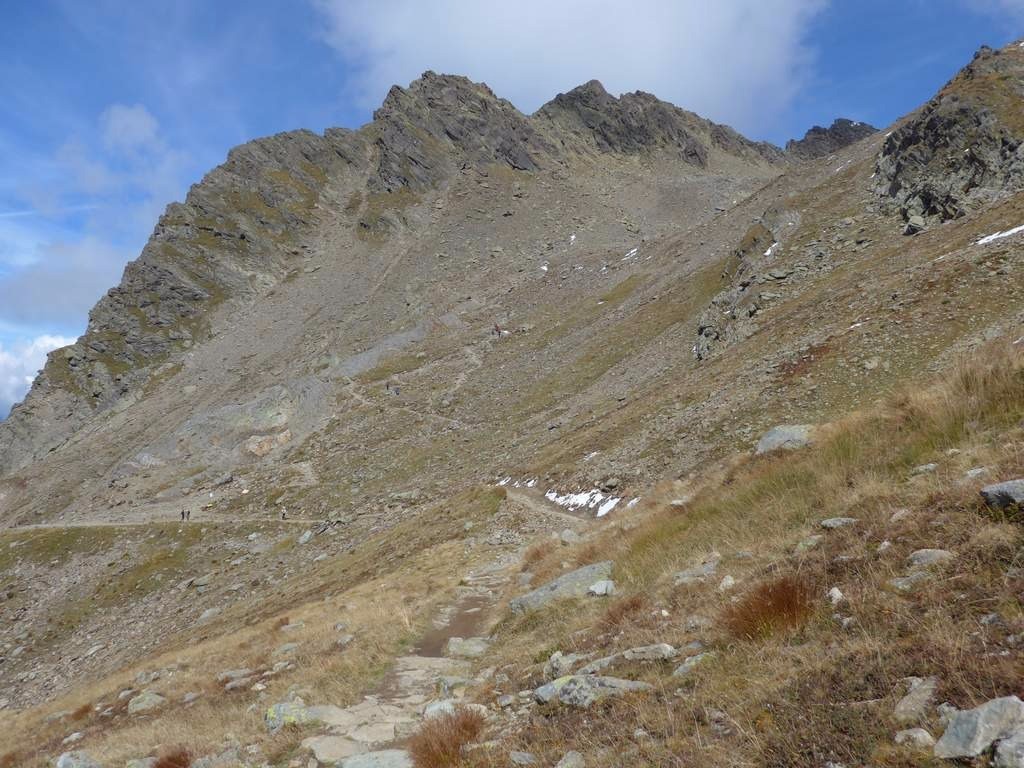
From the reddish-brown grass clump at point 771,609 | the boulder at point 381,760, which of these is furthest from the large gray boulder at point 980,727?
the boulder at point 381,760

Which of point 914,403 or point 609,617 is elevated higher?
point 914,403

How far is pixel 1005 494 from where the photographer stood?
19.2ft

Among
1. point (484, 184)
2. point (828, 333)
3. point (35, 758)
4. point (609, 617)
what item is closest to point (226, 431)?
point (35, 758)

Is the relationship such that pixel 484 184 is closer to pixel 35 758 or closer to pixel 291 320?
pixel 291 320

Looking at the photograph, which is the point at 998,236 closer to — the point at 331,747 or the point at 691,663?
the point at 691,663

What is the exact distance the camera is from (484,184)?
480ft

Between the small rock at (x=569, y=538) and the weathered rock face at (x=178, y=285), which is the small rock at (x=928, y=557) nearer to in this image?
the small rock at (x=569, y=538)

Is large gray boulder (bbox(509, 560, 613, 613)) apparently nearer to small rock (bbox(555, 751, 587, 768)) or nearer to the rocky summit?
the rocky summit

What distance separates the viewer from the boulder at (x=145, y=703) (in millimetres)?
15492

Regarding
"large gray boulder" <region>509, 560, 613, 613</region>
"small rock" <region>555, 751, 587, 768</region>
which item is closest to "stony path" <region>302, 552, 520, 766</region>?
"large gray boulder" <region>509, 560, 613, 613</region>

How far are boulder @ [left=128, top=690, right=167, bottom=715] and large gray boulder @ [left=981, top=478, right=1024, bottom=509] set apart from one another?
1799cm

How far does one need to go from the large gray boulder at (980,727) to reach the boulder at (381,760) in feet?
17.5

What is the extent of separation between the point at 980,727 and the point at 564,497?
25.6 metres

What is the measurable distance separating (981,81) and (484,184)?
110 metres
